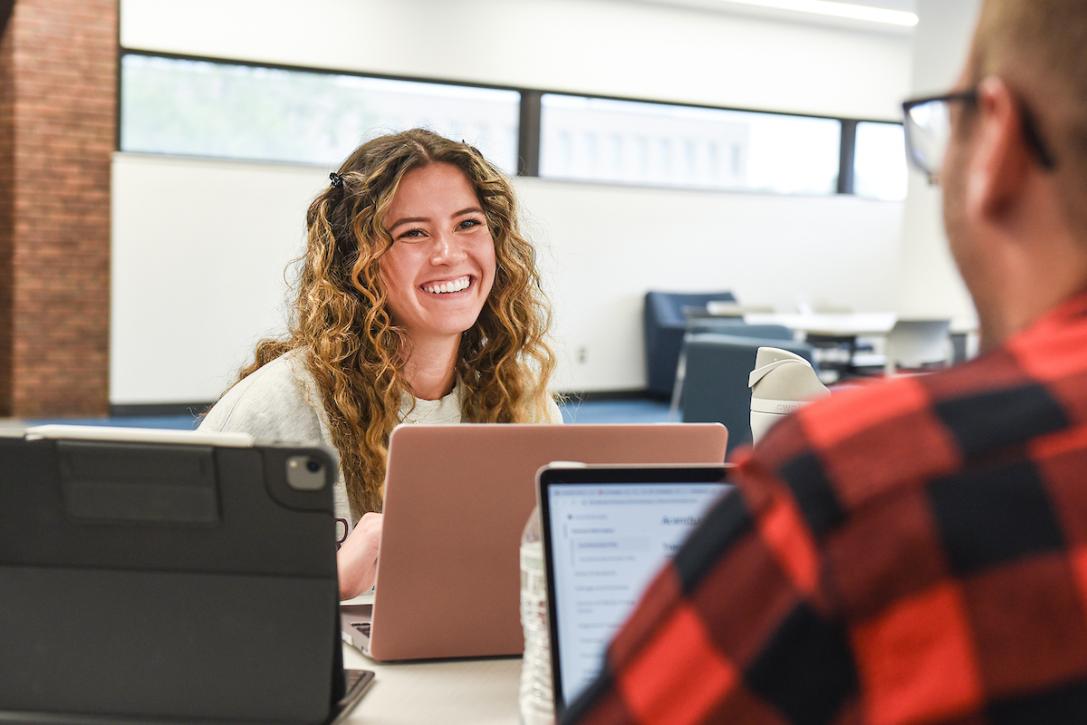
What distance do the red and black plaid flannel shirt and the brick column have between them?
7.73 metres

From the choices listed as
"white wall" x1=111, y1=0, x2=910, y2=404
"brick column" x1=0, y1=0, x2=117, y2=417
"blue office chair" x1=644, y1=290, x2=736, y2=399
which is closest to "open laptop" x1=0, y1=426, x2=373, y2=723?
"white wall" x1=111, y1=0, x2=910, y2=404

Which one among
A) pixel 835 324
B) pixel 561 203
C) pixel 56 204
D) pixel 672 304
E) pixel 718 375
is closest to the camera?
pixel 718 375

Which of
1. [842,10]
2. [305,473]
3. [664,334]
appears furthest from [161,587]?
[842,10]

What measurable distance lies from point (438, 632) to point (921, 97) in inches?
34.5

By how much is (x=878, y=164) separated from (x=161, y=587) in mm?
10239

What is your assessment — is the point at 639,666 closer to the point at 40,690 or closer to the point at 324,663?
the point at 324,663

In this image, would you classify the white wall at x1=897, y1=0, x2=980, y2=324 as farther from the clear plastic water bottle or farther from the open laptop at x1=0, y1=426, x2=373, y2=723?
the open laptop at x1=0, y1=426, x2=373, y2=723

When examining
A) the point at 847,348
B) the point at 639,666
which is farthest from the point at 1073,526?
the point at 847,348

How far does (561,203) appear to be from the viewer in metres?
8.88

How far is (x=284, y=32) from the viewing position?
7.86 m

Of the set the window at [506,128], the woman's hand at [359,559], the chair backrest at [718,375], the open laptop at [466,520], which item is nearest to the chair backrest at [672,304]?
the window at [506,128]

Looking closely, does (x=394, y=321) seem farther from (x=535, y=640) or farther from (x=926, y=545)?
(x=926, y=545)

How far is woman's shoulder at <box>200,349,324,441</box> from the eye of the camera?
1.81 m

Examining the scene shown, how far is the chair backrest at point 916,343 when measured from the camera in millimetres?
6320
